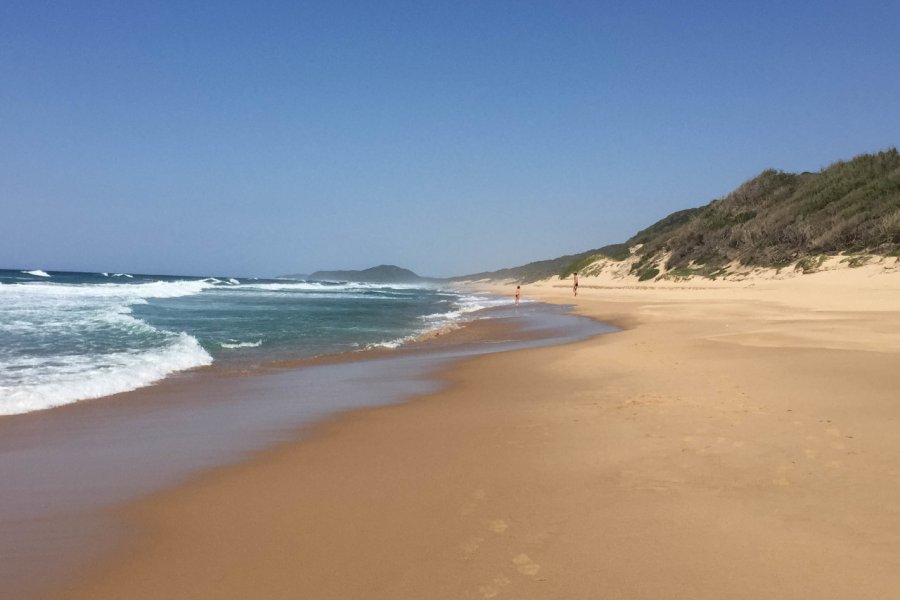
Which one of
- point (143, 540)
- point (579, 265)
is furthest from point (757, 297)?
point (579, 265)

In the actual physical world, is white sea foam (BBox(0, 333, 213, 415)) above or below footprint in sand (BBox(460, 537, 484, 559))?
below

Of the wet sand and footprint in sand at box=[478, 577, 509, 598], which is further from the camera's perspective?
the wet sand

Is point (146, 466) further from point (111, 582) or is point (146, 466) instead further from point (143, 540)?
point (111, 582)

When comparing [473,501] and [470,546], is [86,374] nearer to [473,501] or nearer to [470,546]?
[473,501]

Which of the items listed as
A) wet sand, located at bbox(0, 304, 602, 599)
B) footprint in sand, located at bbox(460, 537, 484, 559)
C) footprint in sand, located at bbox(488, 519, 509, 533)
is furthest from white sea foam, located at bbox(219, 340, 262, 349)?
footprint in sand, located at bbox(460, 537, 484, 559)

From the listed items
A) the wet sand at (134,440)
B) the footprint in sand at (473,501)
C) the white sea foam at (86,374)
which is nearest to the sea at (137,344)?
the white sea foam at (86,374)

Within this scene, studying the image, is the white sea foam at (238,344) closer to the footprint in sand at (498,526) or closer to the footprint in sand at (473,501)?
the footprint in sand at (473,501)

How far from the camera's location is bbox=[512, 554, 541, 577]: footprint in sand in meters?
3.34

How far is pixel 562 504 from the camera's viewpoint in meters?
A: 4.32

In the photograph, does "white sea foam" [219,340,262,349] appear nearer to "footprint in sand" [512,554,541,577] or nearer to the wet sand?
the wet sand

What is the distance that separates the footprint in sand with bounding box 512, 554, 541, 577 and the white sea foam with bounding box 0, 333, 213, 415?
763cm

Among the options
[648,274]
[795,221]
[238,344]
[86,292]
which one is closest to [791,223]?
[795,221]

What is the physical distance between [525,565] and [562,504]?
100 cm

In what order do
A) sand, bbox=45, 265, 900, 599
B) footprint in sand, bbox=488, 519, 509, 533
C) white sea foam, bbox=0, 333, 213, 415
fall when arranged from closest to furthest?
1. sand, bbox=45, 265, 900, 599
2. footprint in sand, bbox=488, 519, 509, 533
3. white sea foam, bbox=0, 333, 213, 415
